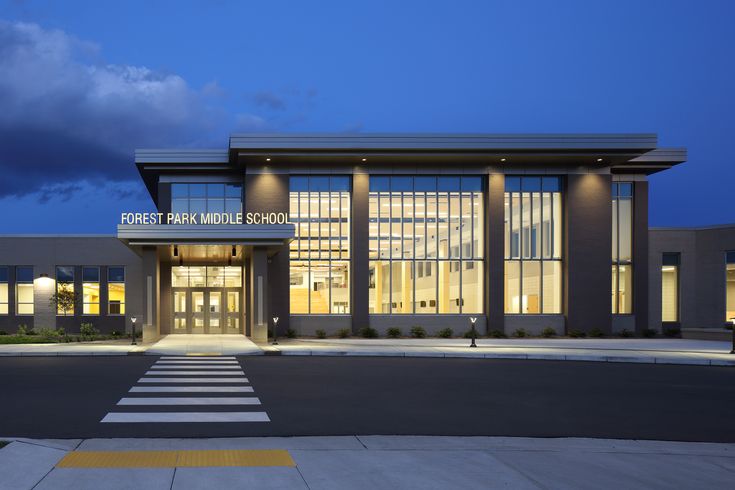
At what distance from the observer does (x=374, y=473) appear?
312 inches

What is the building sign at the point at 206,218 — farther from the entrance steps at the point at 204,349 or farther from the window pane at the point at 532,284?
the window pane at the point at 532,284

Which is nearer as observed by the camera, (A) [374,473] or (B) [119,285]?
(A) [374,473]

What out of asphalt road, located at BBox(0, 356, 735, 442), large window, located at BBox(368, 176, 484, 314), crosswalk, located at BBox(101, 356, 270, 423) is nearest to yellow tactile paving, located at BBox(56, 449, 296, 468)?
asphalt road, located at BBox(0, 356, 735, 442)

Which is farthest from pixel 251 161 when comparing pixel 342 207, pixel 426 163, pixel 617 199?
pixel 617 199

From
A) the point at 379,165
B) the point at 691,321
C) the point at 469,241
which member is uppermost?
the point at 379,165

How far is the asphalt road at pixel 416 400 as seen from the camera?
35.4 ft

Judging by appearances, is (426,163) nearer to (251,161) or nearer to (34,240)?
(251,161)

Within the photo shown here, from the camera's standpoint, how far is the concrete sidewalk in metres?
7.52

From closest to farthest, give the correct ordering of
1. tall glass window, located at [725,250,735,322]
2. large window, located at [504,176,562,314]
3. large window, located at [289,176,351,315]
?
large window, located at [289,176,351,315], large window, located at [504,176,562,314], tall glass window, located at [725,250,735,322]

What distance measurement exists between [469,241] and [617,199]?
830 centimetres

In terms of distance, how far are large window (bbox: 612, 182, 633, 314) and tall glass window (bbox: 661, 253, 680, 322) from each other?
12.7 ft

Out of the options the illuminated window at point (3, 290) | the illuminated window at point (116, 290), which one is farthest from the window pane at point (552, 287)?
the illuminated window at point (3, 290)

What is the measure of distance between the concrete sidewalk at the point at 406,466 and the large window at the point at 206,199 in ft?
93.5

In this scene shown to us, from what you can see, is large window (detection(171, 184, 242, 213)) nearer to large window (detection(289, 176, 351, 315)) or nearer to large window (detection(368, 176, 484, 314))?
large window (detection(289, 176, 351, 315))
